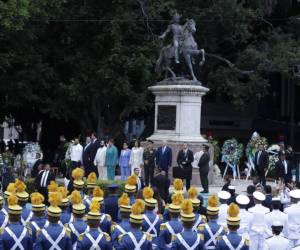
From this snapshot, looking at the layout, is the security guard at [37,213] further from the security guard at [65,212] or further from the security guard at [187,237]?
the security guard at [187,237]

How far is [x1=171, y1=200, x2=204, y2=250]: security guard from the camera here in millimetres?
11844

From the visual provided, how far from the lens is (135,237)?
1184cm

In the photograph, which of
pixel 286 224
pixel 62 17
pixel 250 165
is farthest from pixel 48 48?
pixel 286 224

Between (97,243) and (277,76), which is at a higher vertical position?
(277,76)

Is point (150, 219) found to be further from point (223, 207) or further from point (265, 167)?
point (265, 167)

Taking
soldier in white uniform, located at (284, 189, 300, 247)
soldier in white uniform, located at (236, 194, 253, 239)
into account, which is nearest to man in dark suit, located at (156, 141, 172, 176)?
soldier in white uniform, located at (236, 194, 253, 239)

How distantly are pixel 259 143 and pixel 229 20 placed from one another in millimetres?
8964

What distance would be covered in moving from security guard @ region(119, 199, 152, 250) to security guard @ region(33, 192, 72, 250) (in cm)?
83

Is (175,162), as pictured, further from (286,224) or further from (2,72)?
(286,224)

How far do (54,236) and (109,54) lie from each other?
26.0m

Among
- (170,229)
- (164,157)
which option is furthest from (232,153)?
(170,229)

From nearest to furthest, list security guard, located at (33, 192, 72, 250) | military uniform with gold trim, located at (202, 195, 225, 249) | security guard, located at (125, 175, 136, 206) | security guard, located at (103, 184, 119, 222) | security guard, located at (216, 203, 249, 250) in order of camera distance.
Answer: security guard, located at (33, 192, 72, 250) → security guard, located at (216, 203, 249, 250) → military uniform with gold trim, located at (202, 195, 225, 249) → security guard, located at (125, 175, 136, 206) → security guard, located at (103, 184, 119, 222)

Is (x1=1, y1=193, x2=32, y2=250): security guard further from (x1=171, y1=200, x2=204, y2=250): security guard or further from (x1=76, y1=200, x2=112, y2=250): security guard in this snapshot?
(x1=171, y1=200, x2=204, y2=250): security guard

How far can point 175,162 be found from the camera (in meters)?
29.2
